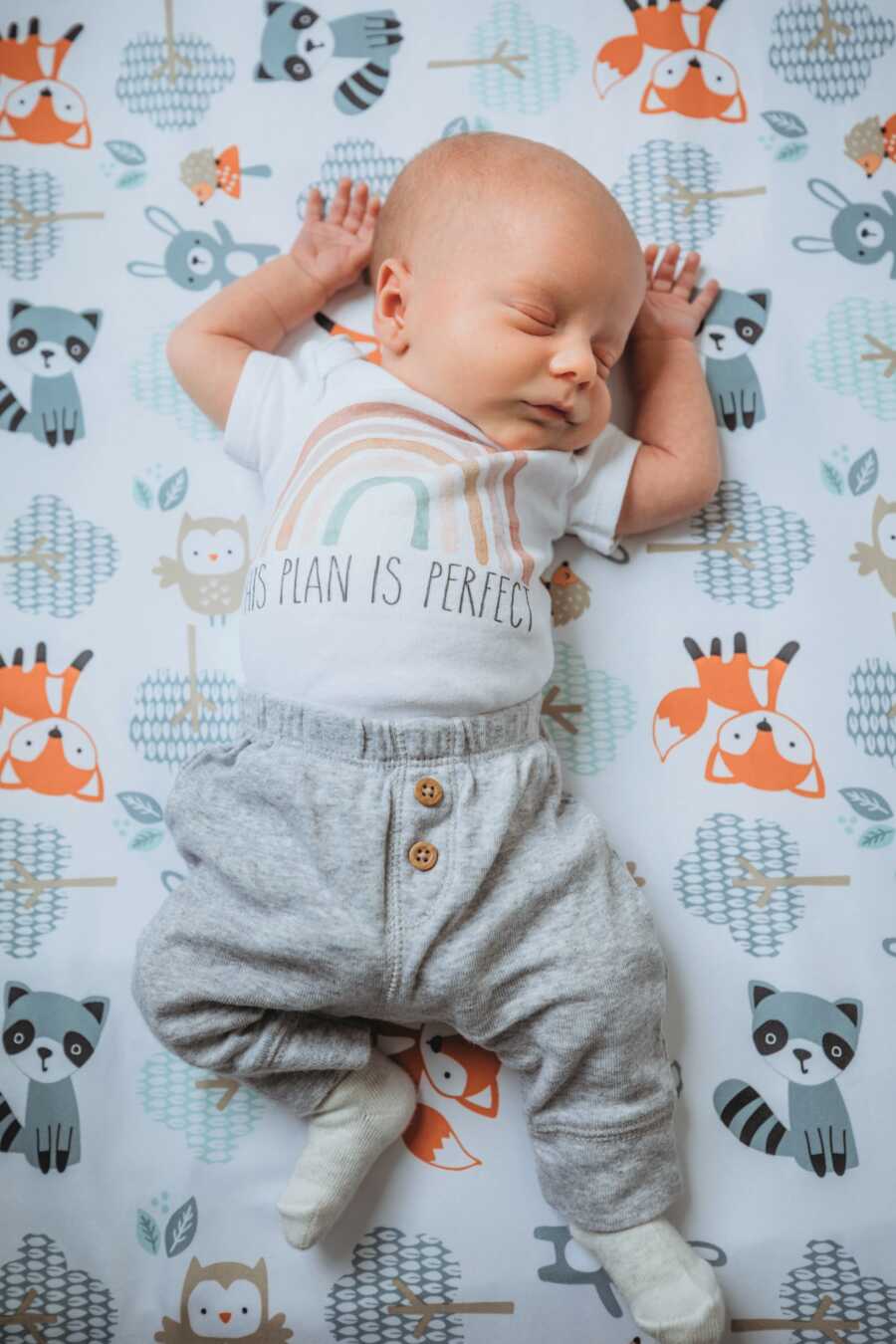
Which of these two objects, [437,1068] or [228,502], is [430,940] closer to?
[437,1068]

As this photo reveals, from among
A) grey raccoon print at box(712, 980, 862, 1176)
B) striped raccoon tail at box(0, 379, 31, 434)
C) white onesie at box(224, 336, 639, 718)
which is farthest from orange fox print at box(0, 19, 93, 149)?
grey raccoon print at box(712, 980, 862, 1176)

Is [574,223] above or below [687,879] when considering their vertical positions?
above

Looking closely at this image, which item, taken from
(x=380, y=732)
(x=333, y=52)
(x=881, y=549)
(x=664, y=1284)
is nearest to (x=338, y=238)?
(x=333, y=52)

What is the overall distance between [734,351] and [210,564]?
2.22 ft

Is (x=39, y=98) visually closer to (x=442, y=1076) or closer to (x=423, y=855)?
(x=423, y=855)

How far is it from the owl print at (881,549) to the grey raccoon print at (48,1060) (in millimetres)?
990

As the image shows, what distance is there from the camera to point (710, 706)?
51.3 inches

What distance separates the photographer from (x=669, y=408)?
1313 millimetres

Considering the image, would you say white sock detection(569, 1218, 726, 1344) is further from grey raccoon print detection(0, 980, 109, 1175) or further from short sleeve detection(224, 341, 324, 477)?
short sleeve detection(224, 341, 324, 477)

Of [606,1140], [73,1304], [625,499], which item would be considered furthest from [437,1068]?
[625,499]

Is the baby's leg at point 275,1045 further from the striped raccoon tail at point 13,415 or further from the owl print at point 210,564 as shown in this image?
the striped raccoon tail at point 13,415

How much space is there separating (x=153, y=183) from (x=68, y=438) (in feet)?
1.11

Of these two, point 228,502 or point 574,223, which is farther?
point 228,502

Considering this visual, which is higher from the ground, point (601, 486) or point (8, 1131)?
point (601, 486)
